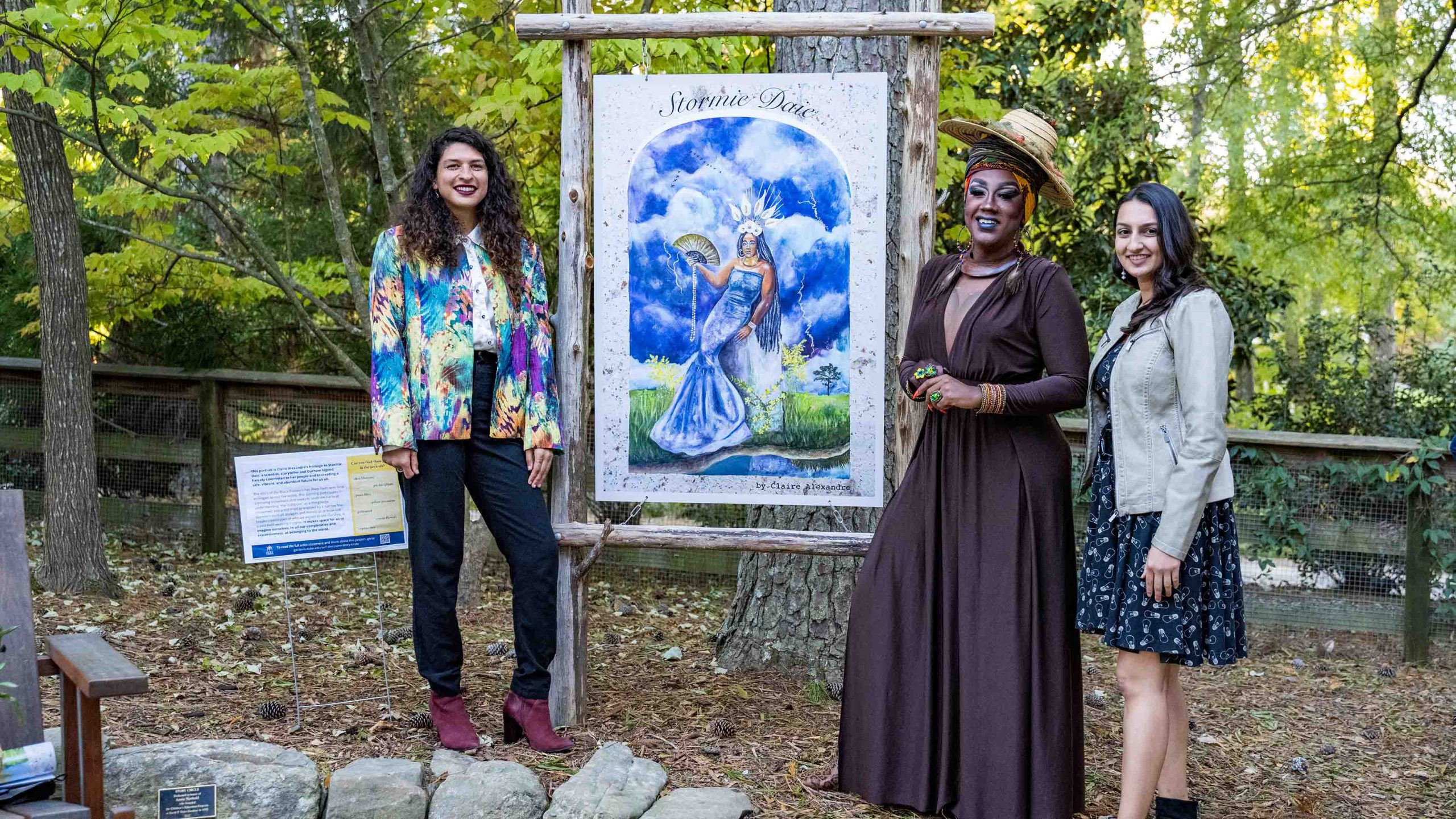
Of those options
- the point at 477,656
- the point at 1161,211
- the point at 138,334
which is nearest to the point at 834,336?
the point at 1161,211

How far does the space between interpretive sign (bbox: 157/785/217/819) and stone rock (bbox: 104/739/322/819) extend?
0.03 m

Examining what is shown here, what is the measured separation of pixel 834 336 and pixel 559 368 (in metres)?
0.91

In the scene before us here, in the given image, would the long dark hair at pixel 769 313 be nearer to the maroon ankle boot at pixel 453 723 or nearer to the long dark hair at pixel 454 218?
the long dark hair at pixel 454 218

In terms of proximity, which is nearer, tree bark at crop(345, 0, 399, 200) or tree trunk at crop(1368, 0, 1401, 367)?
tree bark at crop(345, 0, 399, 200)

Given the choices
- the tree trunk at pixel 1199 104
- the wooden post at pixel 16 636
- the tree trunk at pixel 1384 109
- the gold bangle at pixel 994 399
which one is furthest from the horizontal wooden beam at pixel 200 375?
the tree trunk at pixel 1384 109

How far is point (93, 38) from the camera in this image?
16.1ft

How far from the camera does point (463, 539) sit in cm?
377

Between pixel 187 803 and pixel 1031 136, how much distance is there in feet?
9.46

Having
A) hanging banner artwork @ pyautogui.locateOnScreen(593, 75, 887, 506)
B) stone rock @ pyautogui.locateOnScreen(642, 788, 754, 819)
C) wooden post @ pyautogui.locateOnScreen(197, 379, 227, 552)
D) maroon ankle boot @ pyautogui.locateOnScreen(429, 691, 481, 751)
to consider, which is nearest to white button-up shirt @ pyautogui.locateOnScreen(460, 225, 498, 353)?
hanging banner artwork @ pyautogui.locateOnScreen(593, 75, 887, 506)

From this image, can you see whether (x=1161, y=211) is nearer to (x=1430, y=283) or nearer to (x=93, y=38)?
(x=93, y=38)

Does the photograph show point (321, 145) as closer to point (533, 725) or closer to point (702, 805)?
point (533, 725)

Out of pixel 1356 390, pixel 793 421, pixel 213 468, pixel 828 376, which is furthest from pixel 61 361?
pixel 1356 390

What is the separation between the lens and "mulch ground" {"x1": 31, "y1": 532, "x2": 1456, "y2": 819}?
392 cm

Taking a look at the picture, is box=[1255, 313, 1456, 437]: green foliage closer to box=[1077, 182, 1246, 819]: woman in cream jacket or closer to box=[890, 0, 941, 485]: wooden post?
box=[890, 0, 941, 485]: wooden post
